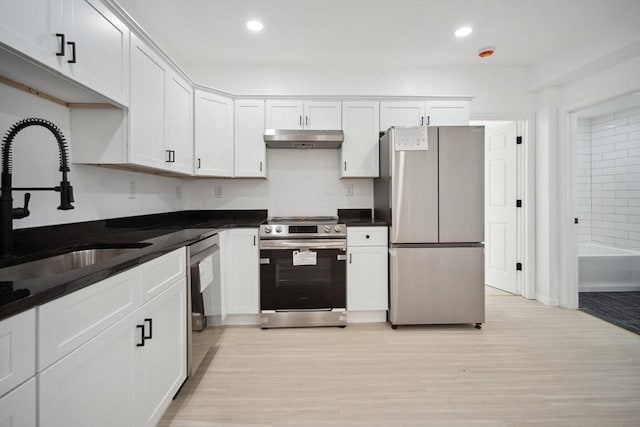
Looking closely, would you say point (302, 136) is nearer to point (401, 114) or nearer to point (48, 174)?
point (401, 114)

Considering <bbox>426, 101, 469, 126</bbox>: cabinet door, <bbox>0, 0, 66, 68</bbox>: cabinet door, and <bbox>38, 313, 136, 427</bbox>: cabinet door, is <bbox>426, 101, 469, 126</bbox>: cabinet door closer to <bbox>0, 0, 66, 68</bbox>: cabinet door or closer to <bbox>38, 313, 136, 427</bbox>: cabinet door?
<bbox>0, 0, 66, 68</bbox>: cabinet door

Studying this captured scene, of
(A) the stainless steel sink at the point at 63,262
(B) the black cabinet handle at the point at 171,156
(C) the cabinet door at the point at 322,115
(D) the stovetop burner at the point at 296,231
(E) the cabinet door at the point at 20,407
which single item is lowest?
(E) the cabinet door at the point at 20,407

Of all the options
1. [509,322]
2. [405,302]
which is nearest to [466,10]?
[405,302]

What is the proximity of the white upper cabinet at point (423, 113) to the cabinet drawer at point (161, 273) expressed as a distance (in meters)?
2.30

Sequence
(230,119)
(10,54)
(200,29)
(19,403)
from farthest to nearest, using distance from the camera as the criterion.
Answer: (230,119)
(200,29)
(10,54)
(19,403)

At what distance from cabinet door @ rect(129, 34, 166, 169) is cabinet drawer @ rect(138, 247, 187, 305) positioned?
0.68 metres

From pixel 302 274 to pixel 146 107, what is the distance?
5.80 feet

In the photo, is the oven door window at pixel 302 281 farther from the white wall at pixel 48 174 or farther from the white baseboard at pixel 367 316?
the white wall at pixel 48 174

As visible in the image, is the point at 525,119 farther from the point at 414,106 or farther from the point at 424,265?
the point at 424,265

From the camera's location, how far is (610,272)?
3.56m

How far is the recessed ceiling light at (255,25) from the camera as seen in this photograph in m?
2.40

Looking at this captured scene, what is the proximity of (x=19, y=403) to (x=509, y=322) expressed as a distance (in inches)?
131

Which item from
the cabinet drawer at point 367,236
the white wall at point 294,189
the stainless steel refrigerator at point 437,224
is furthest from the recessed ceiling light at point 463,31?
the cabinet drawer at point 367,236

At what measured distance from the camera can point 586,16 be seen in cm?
232
